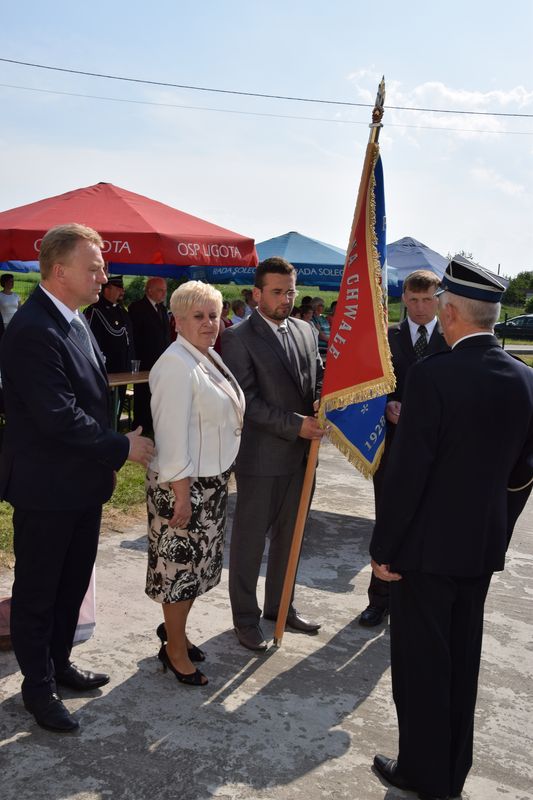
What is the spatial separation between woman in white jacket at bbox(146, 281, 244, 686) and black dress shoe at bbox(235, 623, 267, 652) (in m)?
0.44

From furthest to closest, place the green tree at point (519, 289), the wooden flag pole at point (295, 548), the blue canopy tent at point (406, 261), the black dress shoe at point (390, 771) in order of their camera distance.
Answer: the green tree at point (519, 289) < the blue canopy tent at point (406, 261) < the wooden flag pole at point (295, 548) < the black dress shoe at point (390, 771)

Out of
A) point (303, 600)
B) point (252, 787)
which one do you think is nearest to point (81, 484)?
point (252, 787)

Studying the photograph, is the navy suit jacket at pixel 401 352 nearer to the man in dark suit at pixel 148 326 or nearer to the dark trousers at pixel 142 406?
the dark trousers at pixel 142 406

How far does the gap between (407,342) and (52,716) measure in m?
2.86

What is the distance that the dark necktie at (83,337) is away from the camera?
124 inches

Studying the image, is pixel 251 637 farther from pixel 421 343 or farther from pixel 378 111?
pixel 378 111

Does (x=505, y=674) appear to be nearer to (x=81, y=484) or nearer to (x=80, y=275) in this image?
(x=81, y=484)

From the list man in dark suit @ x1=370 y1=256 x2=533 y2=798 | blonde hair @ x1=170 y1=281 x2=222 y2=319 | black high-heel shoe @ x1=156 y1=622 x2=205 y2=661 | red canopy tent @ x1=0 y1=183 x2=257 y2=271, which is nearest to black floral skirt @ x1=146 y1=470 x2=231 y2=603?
black high-heel shoe @ x1=156 y1=622 x2=205 y2=661

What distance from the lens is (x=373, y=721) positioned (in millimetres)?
3396

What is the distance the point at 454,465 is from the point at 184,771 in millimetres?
1574

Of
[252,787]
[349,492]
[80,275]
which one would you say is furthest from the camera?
[349,492]

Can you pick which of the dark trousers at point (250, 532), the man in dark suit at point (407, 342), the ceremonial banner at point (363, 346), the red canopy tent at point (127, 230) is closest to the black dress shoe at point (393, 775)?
the dark trousers at point (250, 532)

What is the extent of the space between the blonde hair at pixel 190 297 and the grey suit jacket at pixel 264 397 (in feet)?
2.03

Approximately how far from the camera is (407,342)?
466 cm
